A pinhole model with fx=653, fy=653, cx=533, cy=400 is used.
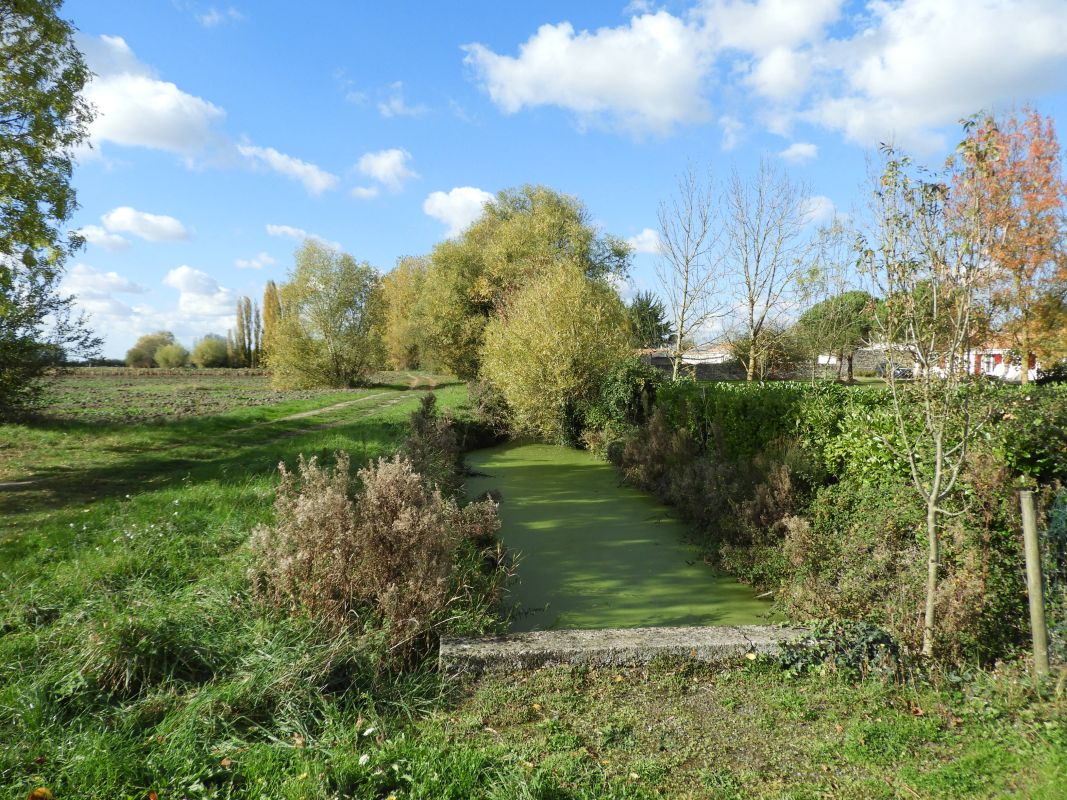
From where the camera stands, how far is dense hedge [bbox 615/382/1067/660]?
510 centimetres

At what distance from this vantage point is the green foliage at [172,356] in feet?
165

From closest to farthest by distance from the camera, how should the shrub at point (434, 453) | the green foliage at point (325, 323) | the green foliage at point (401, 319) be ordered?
the shrub at point (434, 453)
the green foliage at point (325, 323)
the green foliage at point (401, 319)

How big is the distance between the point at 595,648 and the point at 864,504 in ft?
14.9

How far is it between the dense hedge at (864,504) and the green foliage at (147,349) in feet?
164

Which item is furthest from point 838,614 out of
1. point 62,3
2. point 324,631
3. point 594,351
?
point 62,3

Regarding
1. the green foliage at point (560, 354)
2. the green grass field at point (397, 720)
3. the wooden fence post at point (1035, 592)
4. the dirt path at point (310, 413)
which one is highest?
the green foliage at point (560, 354)

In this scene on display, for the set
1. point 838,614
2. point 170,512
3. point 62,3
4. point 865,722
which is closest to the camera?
point 865,722

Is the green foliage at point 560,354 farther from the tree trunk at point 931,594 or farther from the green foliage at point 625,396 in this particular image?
the tree trunk at point 931,594

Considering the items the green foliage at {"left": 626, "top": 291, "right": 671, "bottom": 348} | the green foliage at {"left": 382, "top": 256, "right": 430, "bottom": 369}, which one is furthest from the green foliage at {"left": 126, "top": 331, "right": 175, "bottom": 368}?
the green foliage at {"left": 626, "top": 291, "right": 671, "bottom": 348}

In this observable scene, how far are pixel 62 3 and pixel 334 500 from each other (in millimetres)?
11476

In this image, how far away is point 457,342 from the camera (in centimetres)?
3138

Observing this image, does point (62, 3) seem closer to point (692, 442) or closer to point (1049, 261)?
point (692, 442)

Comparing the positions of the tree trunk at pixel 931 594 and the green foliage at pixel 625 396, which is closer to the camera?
the tree trunk at pixel 931 594

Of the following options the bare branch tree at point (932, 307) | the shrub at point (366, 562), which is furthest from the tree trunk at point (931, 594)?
the shrub at point (366, 562)
